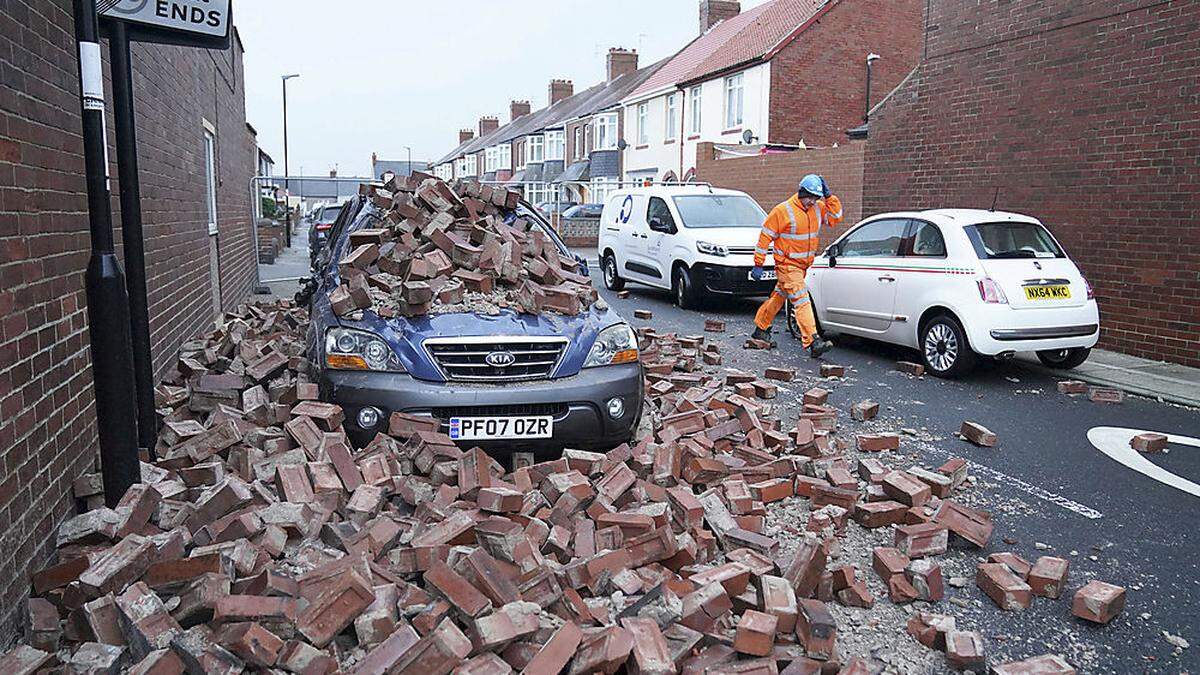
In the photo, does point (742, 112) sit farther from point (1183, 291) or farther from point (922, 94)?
point (1183, 291)

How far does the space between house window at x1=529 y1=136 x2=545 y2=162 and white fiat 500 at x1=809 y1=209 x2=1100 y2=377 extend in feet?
162

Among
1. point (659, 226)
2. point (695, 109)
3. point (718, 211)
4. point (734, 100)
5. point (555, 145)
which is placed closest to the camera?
point (718, 211)

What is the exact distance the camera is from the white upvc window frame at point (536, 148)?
5688 cm

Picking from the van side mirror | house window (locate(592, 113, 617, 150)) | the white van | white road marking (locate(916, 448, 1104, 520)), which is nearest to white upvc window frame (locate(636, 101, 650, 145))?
house window (locate(592, 113, 617, 150))

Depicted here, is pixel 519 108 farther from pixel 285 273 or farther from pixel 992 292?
pixel 992 292

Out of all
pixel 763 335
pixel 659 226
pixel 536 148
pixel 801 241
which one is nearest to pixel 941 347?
pixel 801 241

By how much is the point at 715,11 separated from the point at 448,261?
35910 millimetres

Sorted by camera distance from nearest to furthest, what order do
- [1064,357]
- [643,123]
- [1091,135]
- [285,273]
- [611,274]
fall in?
[1064,357] < [1091,135] < [611,274] < [285,273] < [643,123]

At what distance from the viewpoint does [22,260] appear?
321 centimetres

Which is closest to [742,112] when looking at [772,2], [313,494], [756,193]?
[772,2]

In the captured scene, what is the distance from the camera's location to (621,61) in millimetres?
47312

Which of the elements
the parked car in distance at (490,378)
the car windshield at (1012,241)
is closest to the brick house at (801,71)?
Result: the car windshield at (1012,241)

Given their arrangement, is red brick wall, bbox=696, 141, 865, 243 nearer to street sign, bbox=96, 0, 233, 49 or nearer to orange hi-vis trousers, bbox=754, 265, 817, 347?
orange hi-vis trousers, bbox=754, 265, 817, 347

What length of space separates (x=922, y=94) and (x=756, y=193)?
7029 mm
